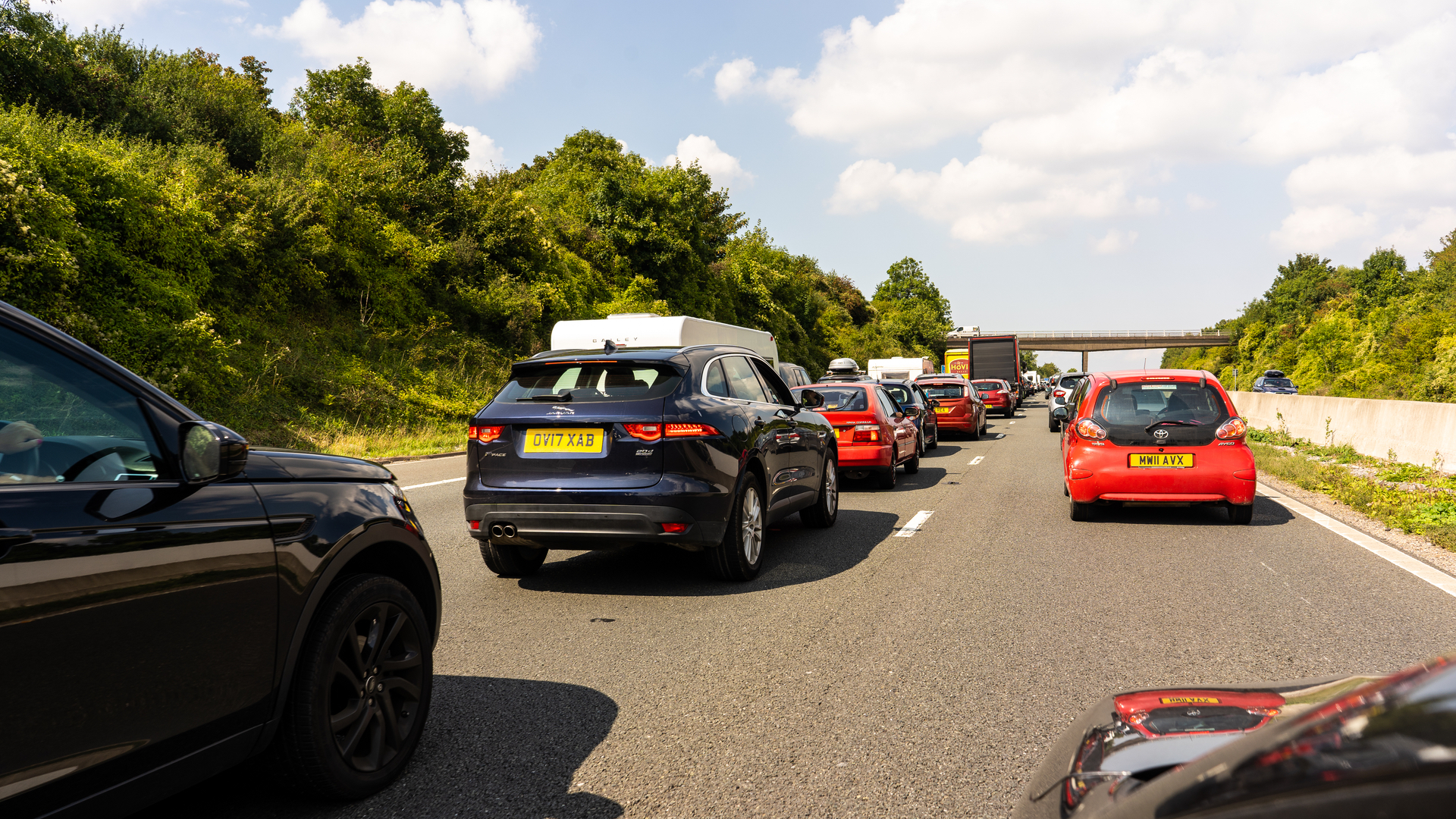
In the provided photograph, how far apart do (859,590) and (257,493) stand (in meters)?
4.51

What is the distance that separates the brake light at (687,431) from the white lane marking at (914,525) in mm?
3321

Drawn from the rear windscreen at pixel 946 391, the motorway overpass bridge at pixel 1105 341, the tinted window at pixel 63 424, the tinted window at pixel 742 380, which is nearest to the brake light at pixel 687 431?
the tinted window at pixel 742 380

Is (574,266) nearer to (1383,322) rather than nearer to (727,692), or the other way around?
(727,692)

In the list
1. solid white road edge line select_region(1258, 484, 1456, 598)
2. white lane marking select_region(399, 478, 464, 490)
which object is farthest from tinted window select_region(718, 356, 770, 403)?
white lane marking select_region(399, 478, 464, 490)

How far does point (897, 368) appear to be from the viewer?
157 ft

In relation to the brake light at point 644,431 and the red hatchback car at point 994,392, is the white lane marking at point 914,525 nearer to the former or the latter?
the brake light at point 644,431

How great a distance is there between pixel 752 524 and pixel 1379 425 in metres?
13.3

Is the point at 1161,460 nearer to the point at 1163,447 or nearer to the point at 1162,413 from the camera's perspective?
the point at 1163,447

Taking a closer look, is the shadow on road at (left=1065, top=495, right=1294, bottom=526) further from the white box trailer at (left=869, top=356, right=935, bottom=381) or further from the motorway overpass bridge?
the motorway overpass bridge

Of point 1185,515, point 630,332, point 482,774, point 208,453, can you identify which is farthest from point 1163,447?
point 630,332

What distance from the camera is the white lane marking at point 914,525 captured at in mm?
9099

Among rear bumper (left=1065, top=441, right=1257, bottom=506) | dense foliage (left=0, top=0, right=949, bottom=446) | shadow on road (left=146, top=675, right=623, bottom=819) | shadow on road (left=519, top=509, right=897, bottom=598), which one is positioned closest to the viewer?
shadow on road (left=146, top=675, right=623, bottom=819)

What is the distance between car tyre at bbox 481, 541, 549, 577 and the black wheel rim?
336 cm

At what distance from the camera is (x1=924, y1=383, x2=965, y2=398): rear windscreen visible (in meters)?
23.1
